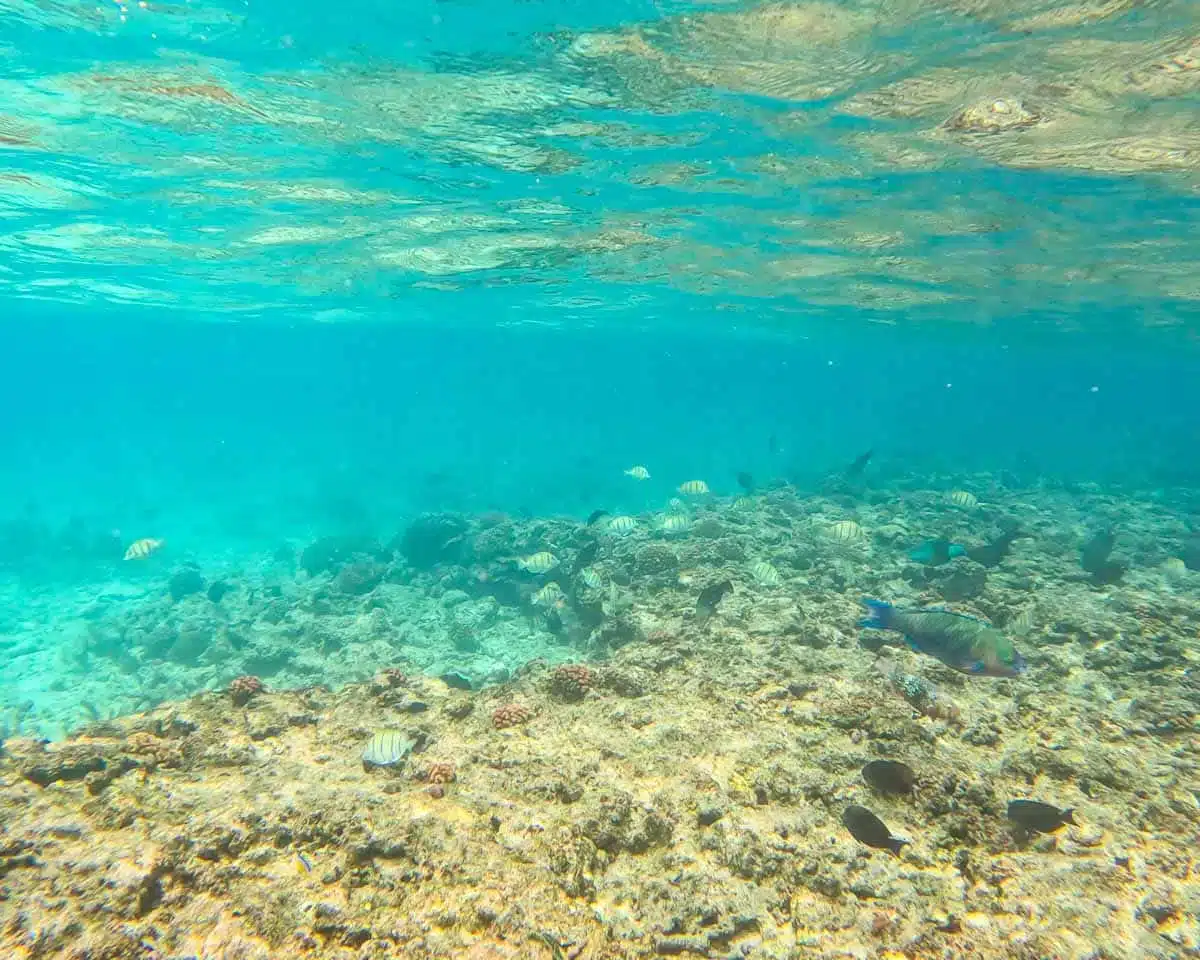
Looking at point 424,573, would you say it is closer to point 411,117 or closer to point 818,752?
point 411,117

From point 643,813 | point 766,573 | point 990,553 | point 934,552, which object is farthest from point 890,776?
point 990,553

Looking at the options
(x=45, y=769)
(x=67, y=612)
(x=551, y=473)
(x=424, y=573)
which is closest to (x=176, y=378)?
(x=551, y=473)

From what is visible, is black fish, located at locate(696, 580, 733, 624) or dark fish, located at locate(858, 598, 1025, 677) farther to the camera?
black fish, located at locate(696, 580, 733, 624)

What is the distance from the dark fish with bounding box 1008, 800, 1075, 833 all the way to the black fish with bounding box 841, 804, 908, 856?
34.4 inches

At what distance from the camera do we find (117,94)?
40.6 feet

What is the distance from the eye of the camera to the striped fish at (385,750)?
4.76 m

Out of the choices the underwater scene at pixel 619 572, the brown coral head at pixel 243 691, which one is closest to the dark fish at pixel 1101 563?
the underwater scene at pixel 619 572

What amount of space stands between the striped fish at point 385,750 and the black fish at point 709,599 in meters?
4.98

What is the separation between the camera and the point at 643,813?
417 centimetres

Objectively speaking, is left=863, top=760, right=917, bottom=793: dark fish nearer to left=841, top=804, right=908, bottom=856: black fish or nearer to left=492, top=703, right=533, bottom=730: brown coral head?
left=841, top=804, right=908, bottom=856: black fish

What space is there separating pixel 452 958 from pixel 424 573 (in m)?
16.6

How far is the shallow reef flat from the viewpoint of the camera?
313cm

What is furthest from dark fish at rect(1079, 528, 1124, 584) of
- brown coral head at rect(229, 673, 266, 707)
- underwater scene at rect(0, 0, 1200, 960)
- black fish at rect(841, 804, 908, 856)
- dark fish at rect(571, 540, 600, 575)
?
brown coral head at rect(229, 673, 266, 707)

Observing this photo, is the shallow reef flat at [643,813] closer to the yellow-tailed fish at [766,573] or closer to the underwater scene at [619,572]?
the underwater scene at [619,572]
